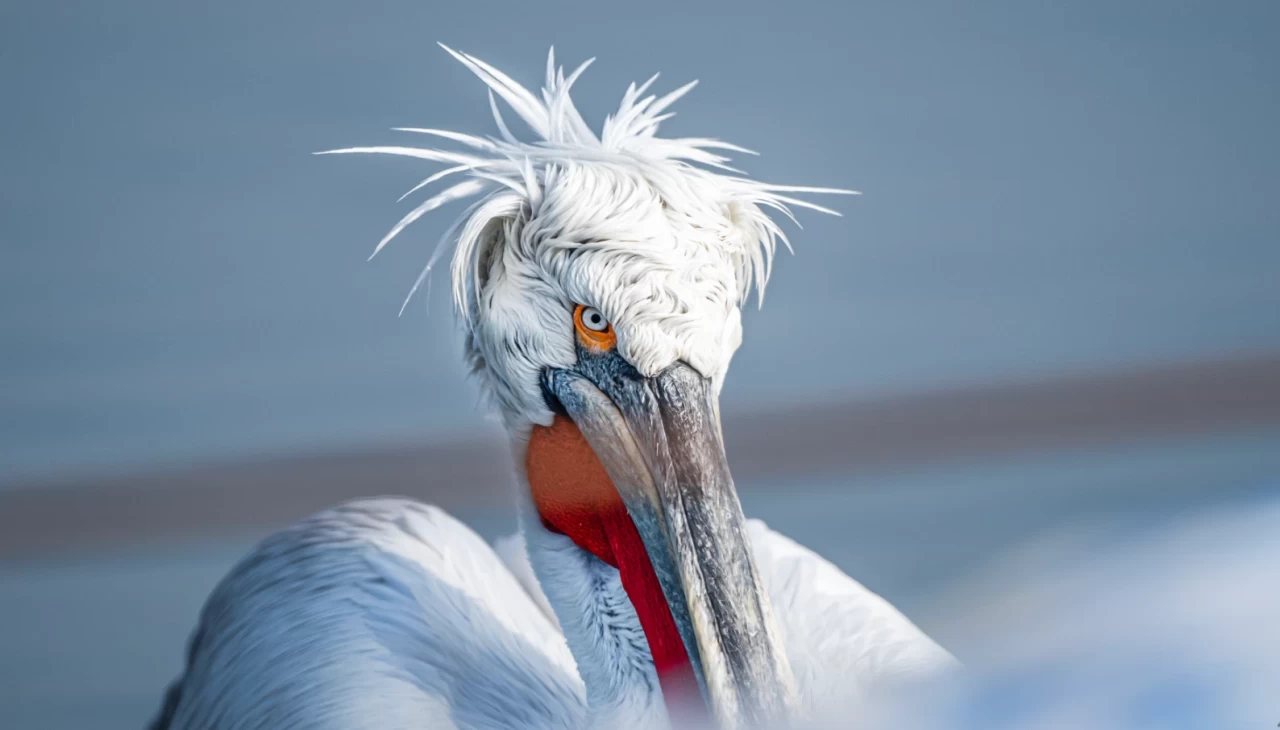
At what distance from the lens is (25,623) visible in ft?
5.76

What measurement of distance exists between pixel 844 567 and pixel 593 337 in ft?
3.33

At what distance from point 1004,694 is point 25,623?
5.12 feet

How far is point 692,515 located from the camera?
121 cm

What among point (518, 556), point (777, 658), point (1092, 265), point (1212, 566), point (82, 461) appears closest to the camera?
point (1212, 566)

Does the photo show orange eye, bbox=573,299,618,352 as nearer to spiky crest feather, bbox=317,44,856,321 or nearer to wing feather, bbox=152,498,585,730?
spiky crest feather, bbox=317,44,856,321

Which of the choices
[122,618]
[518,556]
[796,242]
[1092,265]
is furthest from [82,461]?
[1092,265]

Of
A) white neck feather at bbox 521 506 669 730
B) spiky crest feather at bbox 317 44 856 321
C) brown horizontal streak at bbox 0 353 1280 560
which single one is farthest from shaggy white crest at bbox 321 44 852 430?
brown horizontal streak at bbox 0 353 1280 560

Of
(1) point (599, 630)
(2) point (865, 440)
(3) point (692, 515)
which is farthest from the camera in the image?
(1) point (599, 630)

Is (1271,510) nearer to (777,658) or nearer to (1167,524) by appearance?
(1167,524)

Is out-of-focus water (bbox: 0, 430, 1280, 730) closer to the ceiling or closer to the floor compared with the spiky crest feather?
closer to the floor

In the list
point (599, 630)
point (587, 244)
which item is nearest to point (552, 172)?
point (587, 244)

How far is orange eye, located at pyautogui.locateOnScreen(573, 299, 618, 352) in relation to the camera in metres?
1.26

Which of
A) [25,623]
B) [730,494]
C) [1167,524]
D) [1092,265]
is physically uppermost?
[1092,265]

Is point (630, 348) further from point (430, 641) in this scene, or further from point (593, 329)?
point (430, 641)
